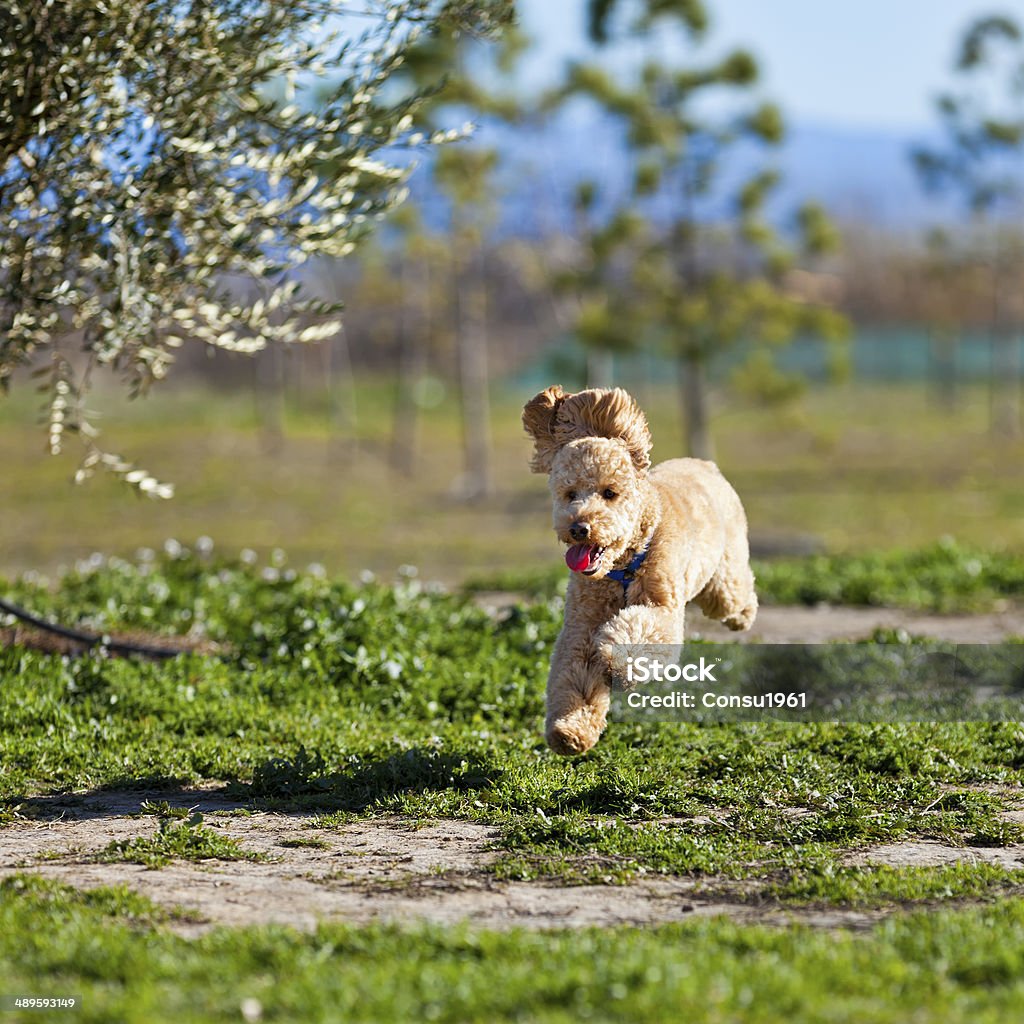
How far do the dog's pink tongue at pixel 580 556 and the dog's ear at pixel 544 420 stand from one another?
62cm

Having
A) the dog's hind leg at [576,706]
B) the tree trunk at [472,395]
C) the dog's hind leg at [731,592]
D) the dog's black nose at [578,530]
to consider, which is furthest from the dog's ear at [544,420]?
the tree trunk at [472,395]

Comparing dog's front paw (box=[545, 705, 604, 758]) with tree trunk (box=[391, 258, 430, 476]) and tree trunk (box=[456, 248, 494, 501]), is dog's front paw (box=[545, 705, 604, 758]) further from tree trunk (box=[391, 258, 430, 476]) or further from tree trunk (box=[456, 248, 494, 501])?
tree trunk (box=[391, 258, 430, 476])

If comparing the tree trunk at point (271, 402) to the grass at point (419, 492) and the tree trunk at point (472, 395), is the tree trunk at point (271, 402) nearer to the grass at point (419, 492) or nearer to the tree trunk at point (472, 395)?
the grass at point (419, 492)

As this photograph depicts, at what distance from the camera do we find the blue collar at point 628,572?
6379mm

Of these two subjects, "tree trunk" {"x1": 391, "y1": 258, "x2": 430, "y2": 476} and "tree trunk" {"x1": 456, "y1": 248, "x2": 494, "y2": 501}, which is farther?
"tree trunk" {"x1": 391, "y1": 258, "x2": 430, "y2": 476}

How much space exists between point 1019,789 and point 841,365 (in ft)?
54.5

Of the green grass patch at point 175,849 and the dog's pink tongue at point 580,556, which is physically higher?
the dog's pink tongue at point 580,556

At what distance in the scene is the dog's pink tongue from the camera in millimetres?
5828

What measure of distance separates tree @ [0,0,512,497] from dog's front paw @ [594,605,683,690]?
12.4 feet

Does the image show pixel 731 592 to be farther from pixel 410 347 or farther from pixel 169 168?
pixel 410 347

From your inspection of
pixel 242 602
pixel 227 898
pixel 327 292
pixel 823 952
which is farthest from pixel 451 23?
pixel 327 292

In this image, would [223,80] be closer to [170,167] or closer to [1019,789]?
[170,167]

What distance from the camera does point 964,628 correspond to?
1081 centimetres

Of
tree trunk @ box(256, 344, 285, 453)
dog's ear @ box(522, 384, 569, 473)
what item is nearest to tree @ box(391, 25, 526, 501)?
tree trunk @ box(256, 344, 285, 453)
